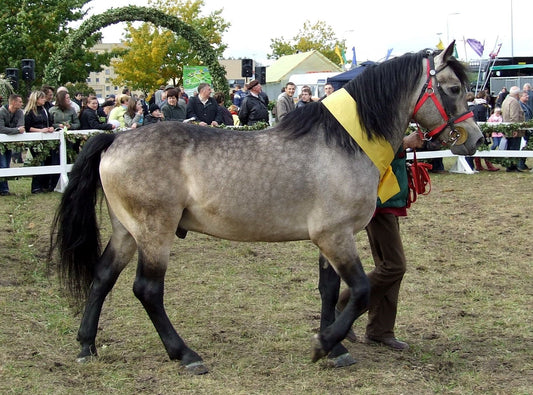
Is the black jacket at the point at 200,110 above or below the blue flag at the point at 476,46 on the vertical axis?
below

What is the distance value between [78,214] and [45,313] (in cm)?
138

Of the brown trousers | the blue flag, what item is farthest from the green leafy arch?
the blue flag

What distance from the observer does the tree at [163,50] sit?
128 ft

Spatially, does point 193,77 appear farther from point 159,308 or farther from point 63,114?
point 159,308

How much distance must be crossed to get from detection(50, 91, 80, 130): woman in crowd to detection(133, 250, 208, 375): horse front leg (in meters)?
8.88

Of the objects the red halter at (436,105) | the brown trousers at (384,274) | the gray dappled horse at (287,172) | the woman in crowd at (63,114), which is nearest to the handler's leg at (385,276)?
the brown trousers at (384,274)

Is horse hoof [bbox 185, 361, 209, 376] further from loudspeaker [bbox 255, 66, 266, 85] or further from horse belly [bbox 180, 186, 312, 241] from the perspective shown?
loudspeaker [bbox 255, 66, 266, 85]

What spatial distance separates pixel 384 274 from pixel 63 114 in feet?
31.0

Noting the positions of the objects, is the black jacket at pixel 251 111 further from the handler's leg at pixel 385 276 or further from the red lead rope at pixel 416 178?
the handler's leg at pixel 385 276

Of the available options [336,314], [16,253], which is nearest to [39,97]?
[16,253]

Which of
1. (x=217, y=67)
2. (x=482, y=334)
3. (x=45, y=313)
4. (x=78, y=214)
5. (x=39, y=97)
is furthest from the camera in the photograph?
(x=217, y=67)

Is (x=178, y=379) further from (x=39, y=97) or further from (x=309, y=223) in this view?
(x=39, y=97)

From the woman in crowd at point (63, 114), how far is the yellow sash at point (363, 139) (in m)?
9.18

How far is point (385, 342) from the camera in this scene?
507cm
